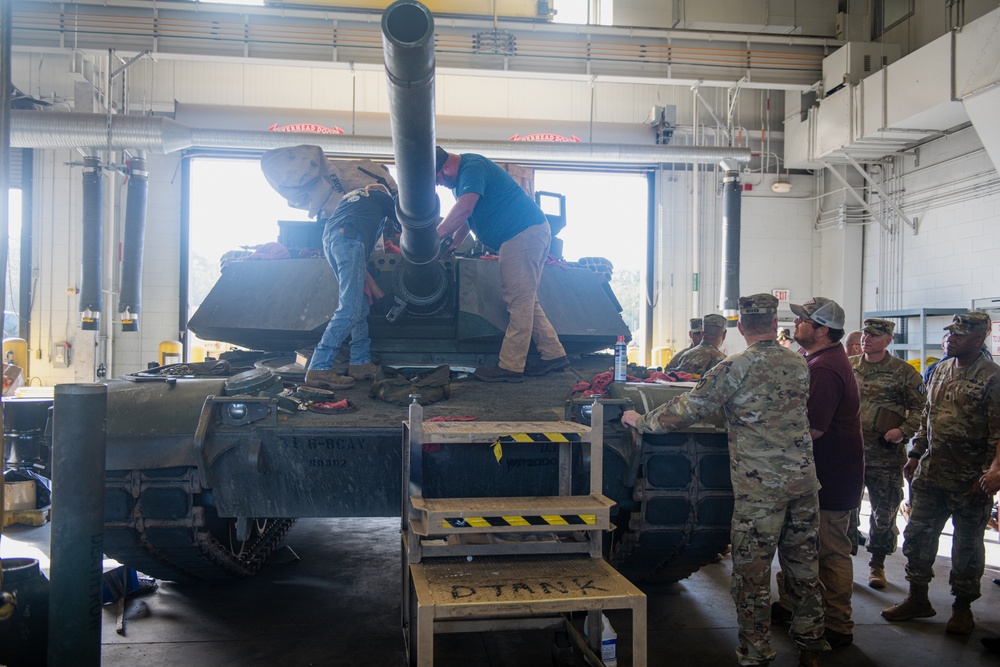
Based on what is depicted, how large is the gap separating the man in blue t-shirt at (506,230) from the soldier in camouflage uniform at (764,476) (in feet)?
3.81

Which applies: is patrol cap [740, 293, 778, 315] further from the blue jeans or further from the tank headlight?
the tank headlight

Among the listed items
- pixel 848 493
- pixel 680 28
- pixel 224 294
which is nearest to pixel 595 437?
pixel 848 493

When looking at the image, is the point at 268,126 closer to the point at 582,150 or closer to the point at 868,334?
the point at 582,150

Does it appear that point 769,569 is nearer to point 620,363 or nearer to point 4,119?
point 620,363

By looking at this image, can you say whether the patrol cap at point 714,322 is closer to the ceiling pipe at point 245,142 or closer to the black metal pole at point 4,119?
the ceiling pipe at point 245,142

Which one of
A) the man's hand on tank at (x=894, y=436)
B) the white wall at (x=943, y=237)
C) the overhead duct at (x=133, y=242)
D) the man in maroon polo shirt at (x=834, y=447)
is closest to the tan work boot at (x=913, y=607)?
the man in maroon polo shirt at (x=834, y=447)

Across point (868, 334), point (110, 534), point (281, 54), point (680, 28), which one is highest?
point (680, 28)

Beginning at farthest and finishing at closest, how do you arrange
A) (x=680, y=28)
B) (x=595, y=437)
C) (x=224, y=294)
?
(x=680, y=28) → (x=224, y=294) → (x=595, y=437)

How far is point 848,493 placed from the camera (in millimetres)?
4297

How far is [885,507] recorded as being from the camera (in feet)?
18.8

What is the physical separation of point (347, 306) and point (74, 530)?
6.21ft

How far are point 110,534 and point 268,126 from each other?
8648 mm

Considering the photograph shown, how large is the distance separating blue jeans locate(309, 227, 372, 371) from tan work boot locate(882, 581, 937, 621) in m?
3.60

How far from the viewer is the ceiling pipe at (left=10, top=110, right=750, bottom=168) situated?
10203mm
